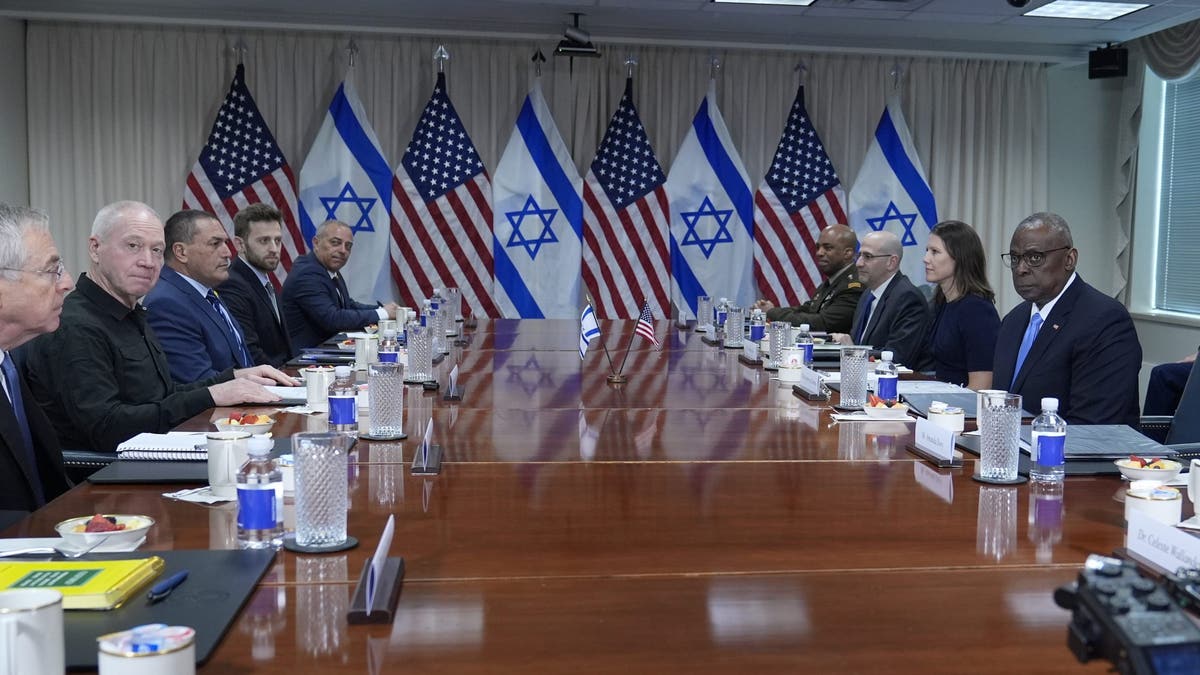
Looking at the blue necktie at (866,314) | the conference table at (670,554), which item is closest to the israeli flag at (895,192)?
the blue necktie at (866,314)

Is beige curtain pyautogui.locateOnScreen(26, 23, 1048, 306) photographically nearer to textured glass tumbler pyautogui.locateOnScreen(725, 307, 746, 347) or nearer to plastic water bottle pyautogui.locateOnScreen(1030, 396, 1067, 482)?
textured glass tumbler pyautogui.locateOnScreen(725, 307, 746, 347)

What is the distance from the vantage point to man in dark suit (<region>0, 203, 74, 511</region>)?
2395 mm

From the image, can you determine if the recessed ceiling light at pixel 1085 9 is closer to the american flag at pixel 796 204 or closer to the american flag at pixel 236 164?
the american flag at pixel 796 204

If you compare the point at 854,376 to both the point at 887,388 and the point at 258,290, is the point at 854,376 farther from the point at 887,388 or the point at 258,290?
the point at 258,290

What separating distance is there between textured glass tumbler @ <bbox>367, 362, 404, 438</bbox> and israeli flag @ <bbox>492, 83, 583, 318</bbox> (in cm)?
546

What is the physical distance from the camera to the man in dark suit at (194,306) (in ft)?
13.1

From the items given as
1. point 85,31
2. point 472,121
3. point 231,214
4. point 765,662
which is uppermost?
point 85,31

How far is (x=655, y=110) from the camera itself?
8.34 metres

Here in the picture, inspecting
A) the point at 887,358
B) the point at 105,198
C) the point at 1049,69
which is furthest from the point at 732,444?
the point at 1049,69

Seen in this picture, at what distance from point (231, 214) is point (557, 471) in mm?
6065

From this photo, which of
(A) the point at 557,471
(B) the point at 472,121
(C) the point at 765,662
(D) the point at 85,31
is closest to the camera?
(C) the point at 765,662

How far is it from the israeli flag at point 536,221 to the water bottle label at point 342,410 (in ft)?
17.8

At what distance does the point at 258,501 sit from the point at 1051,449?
4.97 feet

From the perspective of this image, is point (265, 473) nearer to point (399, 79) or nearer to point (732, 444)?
point (732, 444)
